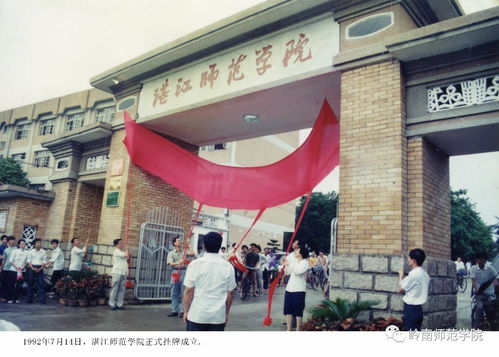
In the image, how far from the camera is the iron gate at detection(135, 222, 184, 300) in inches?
358

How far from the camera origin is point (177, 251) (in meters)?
8.06

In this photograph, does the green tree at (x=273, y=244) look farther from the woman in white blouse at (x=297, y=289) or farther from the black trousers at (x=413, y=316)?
the black trousers at (x=413, y=316)

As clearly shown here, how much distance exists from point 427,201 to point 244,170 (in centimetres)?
293

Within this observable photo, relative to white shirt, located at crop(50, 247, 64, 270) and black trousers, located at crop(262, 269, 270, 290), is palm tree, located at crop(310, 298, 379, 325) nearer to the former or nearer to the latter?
white shirt, located at crop(50, 247, 64, 270)

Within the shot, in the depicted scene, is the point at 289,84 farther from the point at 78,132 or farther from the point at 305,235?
the point at 305,235

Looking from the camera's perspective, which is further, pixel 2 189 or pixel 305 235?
pixel 305 235

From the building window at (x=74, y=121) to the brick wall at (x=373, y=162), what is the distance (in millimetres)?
24360

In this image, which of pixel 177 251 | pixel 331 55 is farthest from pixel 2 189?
pixel 331 55

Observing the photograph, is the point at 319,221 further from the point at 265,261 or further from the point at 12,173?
A: the point at 12,173

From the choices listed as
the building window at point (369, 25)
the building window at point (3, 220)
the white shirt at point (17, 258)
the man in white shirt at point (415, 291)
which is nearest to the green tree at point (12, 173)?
the building window at point (3, 220)

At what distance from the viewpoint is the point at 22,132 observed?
28.8m

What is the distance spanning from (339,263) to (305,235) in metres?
31.9

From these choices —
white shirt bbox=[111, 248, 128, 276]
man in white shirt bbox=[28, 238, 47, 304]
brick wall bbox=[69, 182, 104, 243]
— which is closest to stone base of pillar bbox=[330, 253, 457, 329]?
white shirt bbox=[111, 248, 128, 276]

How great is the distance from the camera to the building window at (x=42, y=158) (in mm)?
27459
